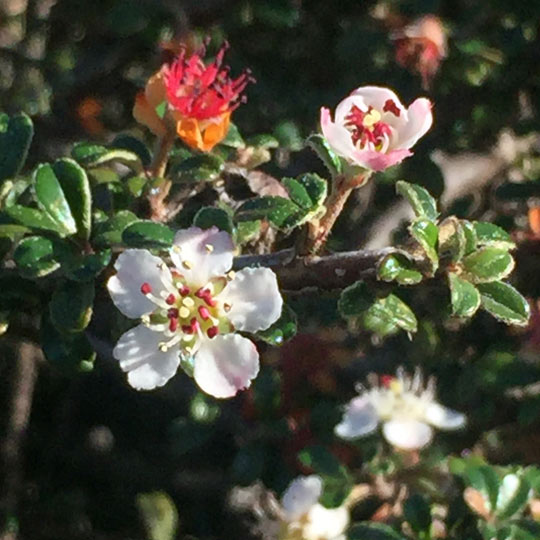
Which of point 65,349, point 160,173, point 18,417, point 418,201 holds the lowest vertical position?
point 18,417

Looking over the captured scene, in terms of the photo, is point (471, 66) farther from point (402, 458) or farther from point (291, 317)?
point (291, 317)

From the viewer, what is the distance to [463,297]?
3.05ft

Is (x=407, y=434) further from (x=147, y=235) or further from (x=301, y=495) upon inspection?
(x=147, y=235)

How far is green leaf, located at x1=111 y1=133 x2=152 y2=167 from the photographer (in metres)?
1.25

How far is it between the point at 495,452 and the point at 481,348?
0.60 ft

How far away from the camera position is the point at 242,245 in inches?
44.1

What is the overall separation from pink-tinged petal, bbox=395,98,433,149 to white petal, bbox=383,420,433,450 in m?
0.66

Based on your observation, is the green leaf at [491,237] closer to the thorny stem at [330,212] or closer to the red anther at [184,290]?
the thorny stem at [330,212]

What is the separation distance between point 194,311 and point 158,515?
93cm

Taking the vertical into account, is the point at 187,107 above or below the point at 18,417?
above

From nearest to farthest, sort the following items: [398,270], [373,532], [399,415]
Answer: [398,270] < [373,532] < [399,415]

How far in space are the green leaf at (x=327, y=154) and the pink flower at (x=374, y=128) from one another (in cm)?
2

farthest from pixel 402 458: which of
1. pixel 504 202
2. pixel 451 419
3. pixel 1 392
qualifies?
pixel 1 392

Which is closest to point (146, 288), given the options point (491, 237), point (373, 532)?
point (491, 237)
